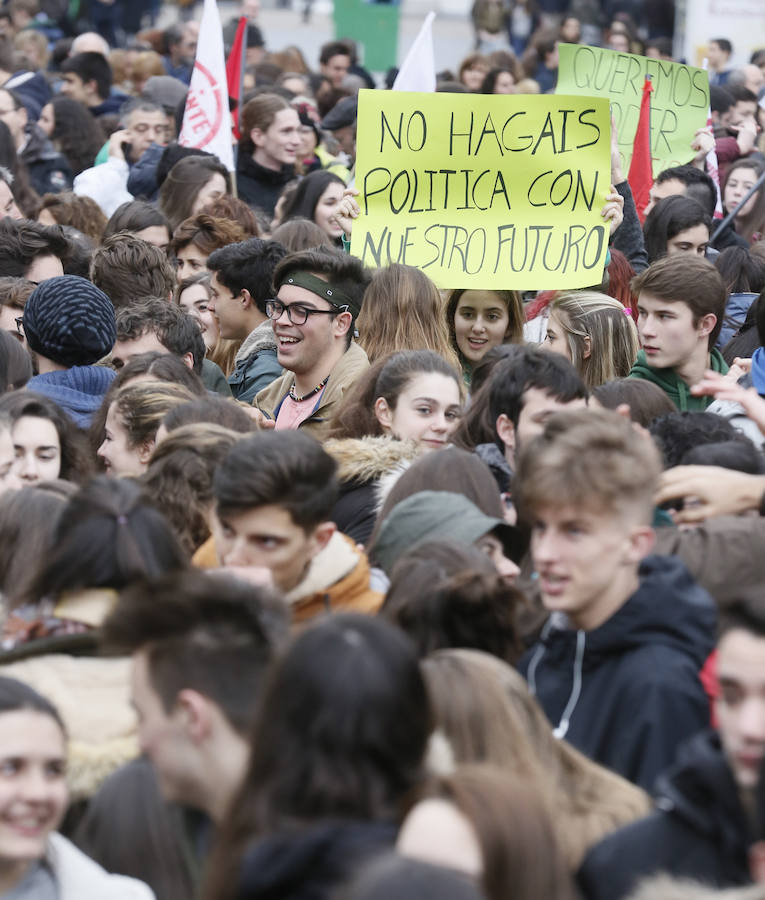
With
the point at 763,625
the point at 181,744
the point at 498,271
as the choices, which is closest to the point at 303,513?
the point at 181,744

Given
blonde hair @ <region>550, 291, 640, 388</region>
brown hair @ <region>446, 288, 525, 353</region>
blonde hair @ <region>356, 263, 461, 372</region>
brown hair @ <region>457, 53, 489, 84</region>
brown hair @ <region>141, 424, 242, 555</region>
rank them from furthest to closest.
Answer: brown hair @ <region>457, 53, 489, 84</region> → brown hair @ <region>446, 288, 525, 353</region> → blonde hair @ <region>356, 263, 461, 372</region> → blonde hair @ <region>550, 291, 640, 388</region> → brown hair @ <region>141, 424, 242, 555</region>

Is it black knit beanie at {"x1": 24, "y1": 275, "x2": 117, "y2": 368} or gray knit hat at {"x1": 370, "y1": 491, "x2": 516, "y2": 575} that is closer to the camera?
gray knit hat at {"x1": 370, "y1": 491, "x2": 516, "y2": 575}

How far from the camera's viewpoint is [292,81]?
14.2m

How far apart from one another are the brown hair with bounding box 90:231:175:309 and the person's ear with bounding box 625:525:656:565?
13.9ft

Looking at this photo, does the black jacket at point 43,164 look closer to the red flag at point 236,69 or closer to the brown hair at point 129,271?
the red flag at point 236,69

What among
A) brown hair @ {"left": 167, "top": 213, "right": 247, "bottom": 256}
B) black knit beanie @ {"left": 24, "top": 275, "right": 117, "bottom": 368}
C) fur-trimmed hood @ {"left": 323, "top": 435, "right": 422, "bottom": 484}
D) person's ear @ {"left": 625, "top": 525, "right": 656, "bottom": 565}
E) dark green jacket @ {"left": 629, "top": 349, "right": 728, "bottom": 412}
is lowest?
fur-trimmed hood @ {"left": 323, "top": 435, "right": 422, "bottom": 484}

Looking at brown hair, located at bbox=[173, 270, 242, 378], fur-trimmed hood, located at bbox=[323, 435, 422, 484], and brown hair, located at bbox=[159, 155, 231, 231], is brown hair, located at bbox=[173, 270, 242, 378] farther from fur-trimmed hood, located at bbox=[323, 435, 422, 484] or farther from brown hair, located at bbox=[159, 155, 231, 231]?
fur-trimmed hood, located at bbox=[323, 435, 422, 484]

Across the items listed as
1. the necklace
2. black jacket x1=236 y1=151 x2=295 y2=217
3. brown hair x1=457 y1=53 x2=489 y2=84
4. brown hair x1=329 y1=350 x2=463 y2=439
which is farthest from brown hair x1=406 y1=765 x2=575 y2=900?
brown hair x1=457 y1=53 x2=489 y2=84

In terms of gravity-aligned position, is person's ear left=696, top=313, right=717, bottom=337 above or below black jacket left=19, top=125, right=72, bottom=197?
below

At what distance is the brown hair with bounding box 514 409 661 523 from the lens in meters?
3.51

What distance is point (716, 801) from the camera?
8.48 feet

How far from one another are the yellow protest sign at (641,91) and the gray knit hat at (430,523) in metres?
5.26

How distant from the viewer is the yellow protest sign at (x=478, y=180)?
7250 millimetres

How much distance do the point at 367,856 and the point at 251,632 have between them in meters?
0.87
